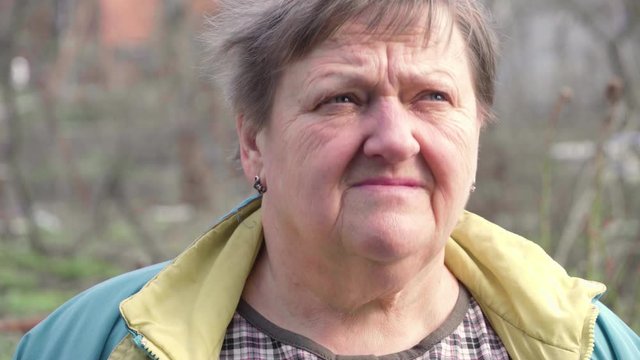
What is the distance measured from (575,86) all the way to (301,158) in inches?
239

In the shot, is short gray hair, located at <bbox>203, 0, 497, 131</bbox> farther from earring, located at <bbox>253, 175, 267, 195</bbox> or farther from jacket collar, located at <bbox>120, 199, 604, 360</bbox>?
jacket collar, located at <bbox>120, 199, 604, 360</bbox>

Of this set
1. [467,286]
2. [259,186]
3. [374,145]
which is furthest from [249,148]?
[467,286]

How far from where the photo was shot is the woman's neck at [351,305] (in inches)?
85.9

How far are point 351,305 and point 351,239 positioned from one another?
9.3 inches

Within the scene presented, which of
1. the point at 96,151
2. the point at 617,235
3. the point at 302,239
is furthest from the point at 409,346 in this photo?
the point at 96,151

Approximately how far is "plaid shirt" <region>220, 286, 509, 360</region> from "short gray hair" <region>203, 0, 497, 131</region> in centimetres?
46

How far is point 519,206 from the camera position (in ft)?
21.2

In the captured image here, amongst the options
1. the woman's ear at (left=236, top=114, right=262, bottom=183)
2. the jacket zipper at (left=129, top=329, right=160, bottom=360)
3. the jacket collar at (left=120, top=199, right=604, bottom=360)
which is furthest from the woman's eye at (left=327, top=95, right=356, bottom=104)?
the jacket zipper at (left=129, top=329, right=160, bottom=360)

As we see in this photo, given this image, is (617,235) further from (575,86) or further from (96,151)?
(96,151)

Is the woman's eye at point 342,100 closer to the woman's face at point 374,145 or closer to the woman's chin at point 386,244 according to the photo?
the woman's face at point 374,145

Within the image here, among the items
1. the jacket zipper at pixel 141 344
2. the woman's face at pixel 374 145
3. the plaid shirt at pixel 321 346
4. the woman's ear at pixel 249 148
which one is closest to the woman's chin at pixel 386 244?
the woman's face at pixel 374 145

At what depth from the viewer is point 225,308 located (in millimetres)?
2227

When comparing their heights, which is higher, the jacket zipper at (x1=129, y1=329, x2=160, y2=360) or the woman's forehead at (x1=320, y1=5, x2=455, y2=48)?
the woman's forehead at (x1=320, y1=5, x2=455, y2=48)

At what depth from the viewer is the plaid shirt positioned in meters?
2.17
